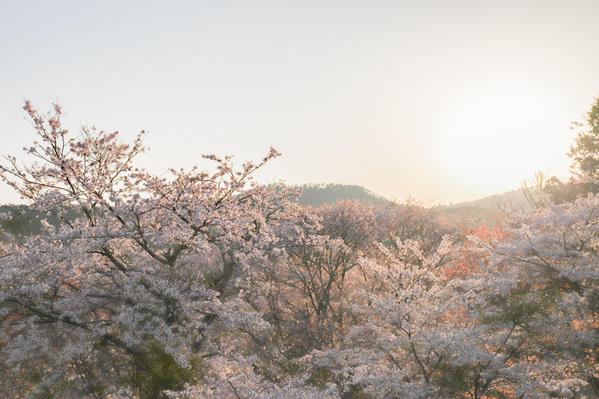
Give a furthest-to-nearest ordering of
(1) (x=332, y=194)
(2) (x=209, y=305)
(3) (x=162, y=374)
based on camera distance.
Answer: (1) (x=332, y=194) < (2) (x=209, y=305) < (3) (x=162, y=374)

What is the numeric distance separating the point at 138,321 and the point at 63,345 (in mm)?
2370

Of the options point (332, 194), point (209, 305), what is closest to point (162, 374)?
point (209, 305)

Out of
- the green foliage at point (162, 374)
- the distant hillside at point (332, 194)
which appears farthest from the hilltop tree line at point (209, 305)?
the distant hillside at point (332, 194)

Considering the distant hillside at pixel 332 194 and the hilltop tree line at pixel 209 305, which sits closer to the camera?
the hilltop tree line at pixel 209 305

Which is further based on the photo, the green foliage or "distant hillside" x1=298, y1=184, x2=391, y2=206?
"distant hillside" x1=298, y1=184, x2=391, y2=206

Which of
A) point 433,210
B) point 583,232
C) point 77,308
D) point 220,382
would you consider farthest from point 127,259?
point 433,210

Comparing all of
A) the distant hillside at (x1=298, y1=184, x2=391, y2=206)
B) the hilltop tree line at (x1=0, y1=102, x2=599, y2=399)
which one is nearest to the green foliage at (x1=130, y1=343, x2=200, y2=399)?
the hilltop tree line at (x1=0, y1=102, x2=599, y2=399)

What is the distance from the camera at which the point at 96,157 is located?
11992 millimetres

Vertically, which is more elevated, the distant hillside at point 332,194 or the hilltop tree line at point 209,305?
the distant hillside at point 332,194

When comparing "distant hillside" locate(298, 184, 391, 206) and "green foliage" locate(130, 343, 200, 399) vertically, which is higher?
"distant hillside" locate(298, 184, 391, 206)

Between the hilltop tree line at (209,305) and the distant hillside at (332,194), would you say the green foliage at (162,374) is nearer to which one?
the hilltop tree line at (209,305)

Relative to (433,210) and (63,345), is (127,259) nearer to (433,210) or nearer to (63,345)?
(63,345)

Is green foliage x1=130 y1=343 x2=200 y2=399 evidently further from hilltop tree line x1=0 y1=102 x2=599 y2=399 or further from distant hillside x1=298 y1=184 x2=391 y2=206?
distant hillside x1=298 y1=184 x2=391 y2=206

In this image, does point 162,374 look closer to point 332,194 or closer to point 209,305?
point 209,305
